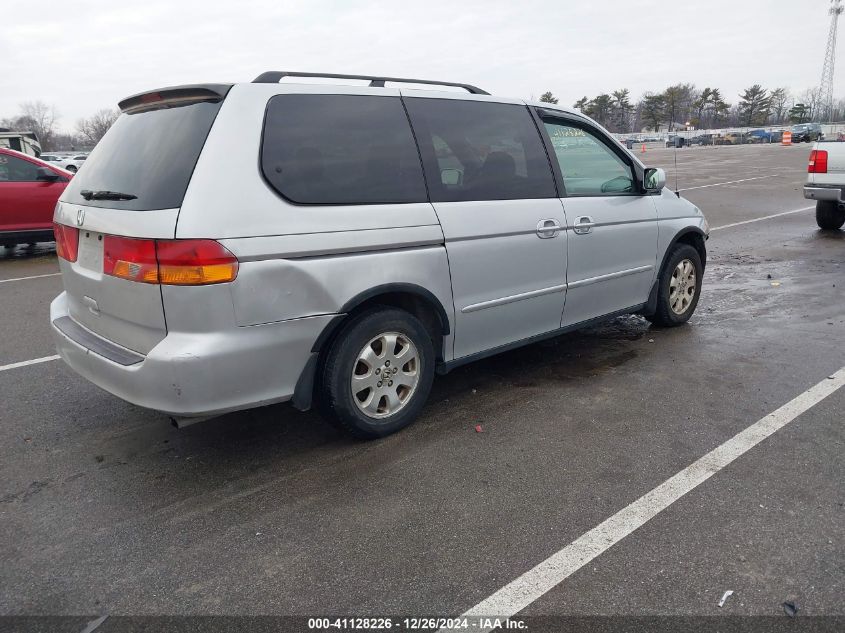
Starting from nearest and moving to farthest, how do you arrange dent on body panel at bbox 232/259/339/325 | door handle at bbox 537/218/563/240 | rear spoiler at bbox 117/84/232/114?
dent on body panel at bbox 232/259/339/325 < rear spoiler at bbox 117/84/232/114 < door handle at bbox 537/218/563/240

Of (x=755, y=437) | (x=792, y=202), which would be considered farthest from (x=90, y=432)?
(x=792, y=202)

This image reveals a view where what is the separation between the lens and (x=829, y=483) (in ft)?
10.3

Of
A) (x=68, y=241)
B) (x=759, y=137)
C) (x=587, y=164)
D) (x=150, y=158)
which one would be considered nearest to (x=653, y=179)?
(x=587, y=164)

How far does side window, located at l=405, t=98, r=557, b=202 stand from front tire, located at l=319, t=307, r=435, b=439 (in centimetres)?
77

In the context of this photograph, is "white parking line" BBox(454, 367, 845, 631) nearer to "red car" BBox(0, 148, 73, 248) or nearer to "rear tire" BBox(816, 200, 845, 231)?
"rear tire" BBox(816, 200, 845, 231)

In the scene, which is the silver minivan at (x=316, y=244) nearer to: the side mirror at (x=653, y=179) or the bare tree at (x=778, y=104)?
the side mirror at (x=653, y=179)

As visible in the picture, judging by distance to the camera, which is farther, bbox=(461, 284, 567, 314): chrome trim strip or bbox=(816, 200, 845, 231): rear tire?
bbox=(816, 200, 845, 231): rear tire

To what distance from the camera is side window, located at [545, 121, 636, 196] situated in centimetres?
453

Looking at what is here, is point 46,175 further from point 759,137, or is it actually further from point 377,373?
point 759,137

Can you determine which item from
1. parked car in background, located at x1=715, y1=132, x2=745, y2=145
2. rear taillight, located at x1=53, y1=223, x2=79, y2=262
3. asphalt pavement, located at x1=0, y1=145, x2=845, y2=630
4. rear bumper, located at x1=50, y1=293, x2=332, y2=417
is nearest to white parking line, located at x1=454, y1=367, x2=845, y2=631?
asphalt pavement, located at x1=0, y1=145, x2=845, y2=630

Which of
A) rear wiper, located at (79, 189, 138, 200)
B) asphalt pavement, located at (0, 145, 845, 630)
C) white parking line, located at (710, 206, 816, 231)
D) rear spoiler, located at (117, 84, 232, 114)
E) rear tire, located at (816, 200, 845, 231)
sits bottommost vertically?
asphalt pavement, located at (0, 145, 845, 630)

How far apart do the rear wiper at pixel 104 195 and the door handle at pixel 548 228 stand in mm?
2309

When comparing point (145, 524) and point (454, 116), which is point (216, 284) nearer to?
point (145, 524)

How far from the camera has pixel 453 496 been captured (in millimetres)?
3121
